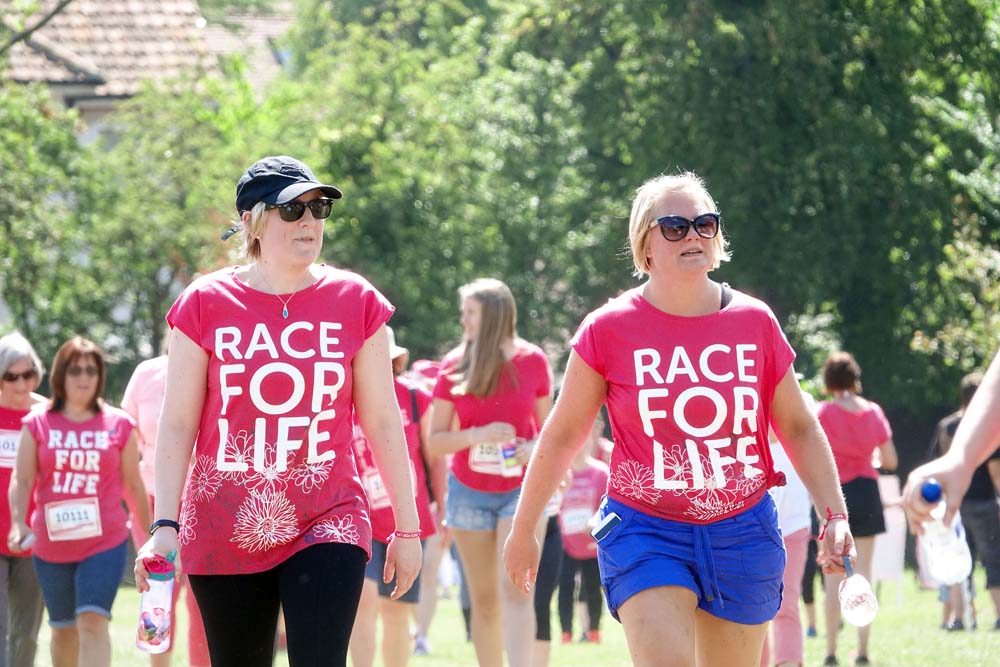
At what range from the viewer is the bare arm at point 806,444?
5.42 m

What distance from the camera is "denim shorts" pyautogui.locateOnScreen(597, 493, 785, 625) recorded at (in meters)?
5.19

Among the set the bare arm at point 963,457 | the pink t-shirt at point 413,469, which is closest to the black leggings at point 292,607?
the bare arm at point 963,457

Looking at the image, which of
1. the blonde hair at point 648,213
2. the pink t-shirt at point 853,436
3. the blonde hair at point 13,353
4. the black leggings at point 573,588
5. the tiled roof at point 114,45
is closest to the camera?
the blonde hair at point 648,213

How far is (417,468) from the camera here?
30.2 feet

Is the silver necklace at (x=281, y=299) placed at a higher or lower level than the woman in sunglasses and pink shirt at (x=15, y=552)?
higher

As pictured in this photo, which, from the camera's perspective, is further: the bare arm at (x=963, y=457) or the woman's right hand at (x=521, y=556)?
the woman's right hand at (x=521, y=556)

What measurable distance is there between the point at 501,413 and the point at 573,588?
6863 mm

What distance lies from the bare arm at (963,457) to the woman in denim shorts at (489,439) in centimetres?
482

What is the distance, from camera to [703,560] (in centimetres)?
522

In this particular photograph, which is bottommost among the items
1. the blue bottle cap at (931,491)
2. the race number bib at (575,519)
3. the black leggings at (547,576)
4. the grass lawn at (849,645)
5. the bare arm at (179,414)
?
the grass lawn at (849,645)

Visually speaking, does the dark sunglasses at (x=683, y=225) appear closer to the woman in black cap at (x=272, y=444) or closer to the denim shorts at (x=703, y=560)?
the denim shorts at (x=703, y=560)

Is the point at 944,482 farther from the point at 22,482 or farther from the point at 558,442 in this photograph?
the point at 22,482

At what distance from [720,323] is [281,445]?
4.75 ft

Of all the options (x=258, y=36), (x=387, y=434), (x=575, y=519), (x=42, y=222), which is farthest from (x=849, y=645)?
(x=258, y=36)
